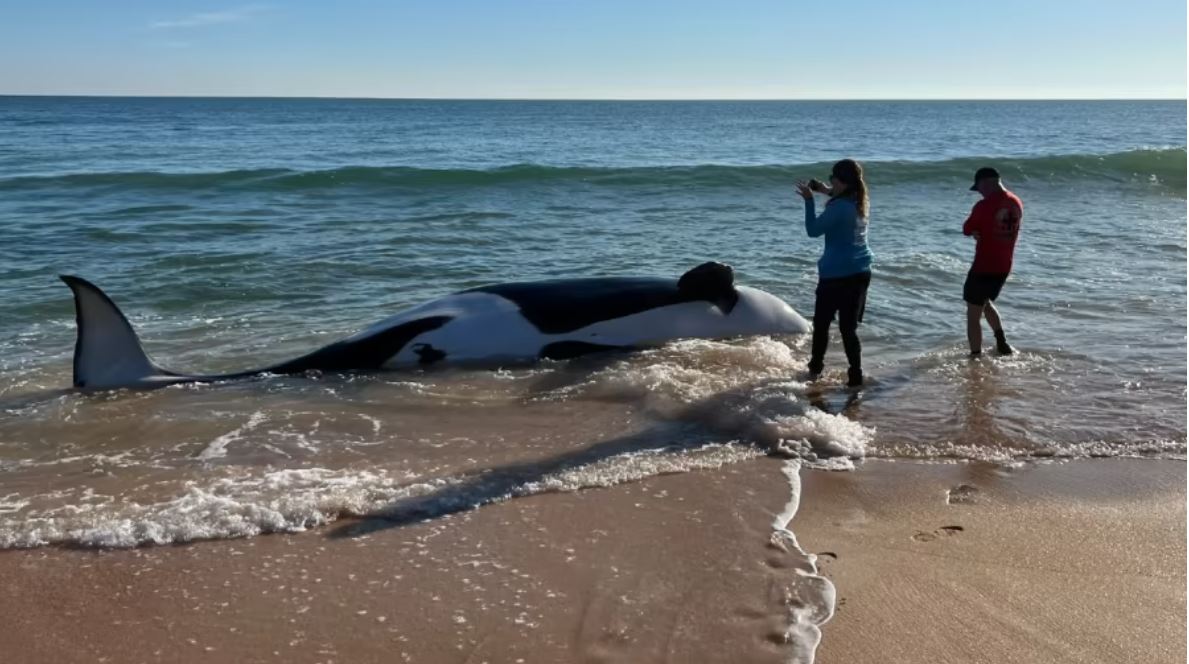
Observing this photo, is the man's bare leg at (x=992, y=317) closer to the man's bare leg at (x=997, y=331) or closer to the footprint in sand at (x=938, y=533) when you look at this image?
the man's bare leg at (x=997, y=331)

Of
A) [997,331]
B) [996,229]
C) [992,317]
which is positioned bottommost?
[997,331]

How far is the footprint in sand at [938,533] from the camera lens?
573 cm

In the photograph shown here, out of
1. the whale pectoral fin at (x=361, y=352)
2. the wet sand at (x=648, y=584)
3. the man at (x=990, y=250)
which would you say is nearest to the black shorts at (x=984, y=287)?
the man at (x=990, y=250)

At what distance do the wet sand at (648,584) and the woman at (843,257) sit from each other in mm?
2979

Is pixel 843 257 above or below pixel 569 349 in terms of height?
above

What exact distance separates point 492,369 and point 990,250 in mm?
4960

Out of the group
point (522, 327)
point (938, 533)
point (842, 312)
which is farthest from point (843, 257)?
point (938, 533)

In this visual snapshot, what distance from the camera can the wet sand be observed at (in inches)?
178

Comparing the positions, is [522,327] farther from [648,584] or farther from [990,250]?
[648,584]

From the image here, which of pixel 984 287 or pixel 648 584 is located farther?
pixel 984 287

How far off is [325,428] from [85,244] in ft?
41.1

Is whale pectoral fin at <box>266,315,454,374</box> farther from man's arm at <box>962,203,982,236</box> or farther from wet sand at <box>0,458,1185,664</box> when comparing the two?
man's arm at <box>962,203,982,236</box>

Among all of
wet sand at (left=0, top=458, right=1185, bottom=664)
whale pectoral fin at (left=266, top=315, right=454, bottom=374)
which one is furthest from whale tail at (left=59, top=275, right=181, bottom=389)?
wet sand at (left=0, top=458, right=1185, bottom=664)

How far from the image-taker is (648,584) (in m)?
5.07
